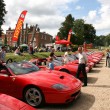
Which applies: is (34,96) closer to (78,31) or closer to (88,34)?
(78,31)

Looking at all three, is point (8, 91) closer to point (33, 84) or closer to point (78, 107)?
point (33, 84)

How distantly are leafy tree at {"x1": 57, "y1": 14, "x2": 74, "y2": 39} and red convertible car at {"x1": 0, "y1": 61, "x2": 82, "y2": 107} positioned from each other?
102718 mm

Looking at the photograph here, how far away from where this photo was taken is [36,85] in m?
7.20

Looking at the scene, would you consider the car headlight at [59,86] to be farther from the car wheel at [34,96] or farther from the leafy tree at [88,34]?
the leafy tree at [88,34]

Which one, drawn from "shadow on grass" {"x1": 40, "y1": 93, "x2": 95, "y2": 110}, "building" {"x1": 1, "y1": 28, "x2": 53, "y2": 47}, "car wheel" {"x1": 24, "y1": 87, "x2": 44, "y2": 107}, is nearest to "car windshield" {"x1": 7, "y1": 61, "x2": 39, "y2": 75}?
"car wheel" {"x1": 24, "y1": 87, "x2": 44, "y2": 107}

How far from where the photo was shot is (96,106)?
7.34m

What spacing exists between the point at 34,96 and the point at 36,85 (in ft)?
1.07

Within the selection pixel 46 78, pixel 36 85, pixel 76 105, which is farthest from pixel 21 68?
pixel 76 105

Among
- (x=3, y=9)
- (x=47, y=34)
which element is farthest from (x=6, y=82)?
(x=47, y=34)

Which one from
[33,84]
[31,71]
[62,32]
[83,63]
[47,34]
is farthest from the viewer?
[47,34]

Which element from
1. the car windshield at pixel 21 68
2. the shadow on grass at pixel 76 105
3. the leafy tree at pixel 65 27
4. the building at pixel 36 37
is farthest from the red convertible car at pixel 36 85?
the building at pixel 36 37

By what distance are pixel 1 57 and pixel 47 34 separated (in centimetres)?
11796

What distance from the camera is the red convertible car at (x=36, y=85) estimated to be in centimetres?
701

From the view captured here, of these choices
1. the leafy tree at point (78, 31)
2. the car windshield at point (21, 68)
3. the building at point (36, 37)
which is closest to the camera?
the car windshield at point (21, 68)
